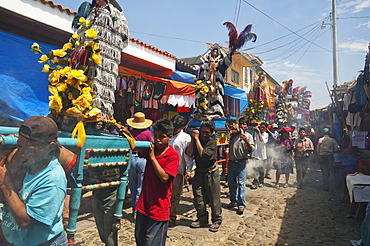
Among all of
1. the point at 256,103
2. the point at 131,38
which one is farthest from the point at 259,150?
the point at 131,38

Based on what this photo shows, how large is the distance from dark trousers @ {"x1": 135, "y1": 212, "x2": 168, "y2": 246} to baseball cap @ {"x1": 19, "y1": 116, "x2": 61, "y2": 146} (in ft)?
5.08

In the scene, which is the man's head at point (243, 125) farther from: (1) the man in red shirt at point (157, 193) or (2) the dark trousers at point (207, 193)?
(1) the man in red shirt at point (157, 193)

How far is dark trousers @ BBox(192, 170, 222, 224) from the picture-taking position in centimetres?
489

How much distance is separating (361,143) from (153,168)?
8.59 metres

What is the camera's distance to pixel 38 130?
1741 millimetres

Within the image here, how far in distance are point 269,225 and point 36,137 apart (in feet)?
15.8

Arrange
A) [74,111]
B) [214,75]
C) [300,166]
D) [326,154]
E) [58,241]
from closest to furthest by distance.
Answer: [58,241] < [74,111] < [214,75] < [326,154] < [300,166]

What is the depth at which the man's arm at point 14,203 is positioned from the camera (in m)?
1.61

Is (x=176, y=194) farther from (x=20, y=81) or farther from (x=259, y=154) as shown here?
(x=259, y=154)

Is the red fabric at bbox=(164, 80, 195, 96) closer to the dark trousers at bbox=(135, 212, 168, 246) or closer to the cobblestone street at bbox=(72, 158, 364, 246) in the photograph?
the cobblestone street at bbox=(72, 158, 364, 246)

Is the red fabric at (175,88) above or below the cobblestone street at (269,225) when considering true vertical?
above

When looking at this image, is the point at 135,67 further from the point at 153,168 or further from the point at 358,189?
the point at 358,189

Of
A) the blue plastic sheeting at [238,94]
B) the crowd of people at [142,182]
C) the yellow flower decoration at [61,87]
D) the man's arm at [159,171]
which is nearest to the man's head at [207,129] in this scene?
the crowd of people at [142,182]

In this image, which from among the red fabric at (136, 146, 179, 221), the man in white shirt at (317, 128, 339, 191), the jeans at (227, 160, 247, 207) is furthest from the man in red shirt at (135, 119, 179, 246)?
the man in white shirt at (317, 128, 339, 191)
